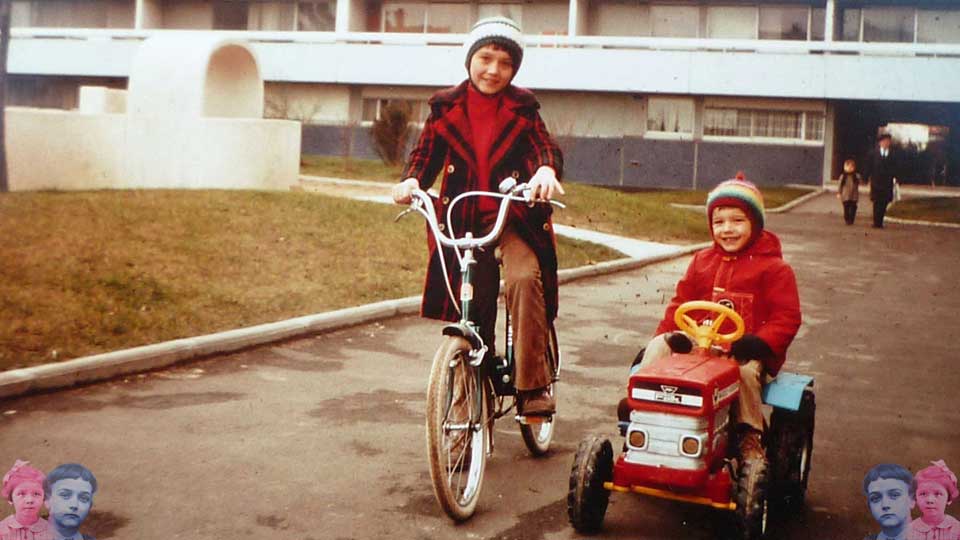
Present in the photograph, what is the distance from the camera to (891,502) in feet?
9.18

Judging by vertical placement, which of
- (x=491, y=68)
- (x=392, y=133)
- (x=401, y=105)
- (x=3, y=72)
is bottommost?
(x=491, y=68)

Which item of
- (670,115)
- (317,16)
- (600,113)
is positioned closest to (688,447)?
(317,16)

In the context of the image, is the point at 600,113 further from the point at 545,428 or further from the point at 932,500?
the point at 932,500

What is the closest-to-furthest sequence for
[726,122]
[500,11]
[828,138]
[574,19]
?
[500,11] < [574,19] < [828,138] < [726,122]

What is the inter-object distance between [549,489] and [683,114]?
34162 mm

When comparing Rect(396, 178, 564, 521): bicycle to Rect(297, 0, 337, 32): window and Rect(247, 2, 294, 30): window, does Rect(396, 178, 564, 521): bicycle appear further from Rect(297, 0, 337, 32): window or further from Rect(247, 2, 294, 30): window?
Rect(247, 2, 294, 30): window

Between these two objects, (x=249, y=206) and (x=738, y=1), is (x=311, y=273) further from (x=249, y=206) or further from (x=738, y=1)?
(x=738, y=1)

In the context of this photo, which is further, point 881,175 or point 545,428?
point 881,175

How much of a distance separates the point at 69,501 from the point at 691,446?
7.68 feet

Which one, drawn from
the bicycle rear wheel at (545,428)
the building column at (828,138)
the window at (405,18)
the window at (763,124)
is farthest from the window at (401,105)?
the bicycle rear wheel at (545,428)

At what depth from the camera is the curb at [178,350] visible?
6.80 m

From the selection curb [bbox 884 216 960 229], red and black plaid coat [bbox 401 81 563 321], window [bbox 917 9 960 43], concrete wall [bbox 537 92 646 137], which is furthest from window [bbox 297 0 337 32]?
red and black plaid coat [bbox 401 81 563 321]

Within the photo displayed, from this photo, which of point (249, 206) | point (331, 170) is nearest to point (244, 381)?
point (249, 206)

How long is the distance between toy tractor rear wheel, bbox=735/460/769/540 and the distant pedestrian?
20.9 m
